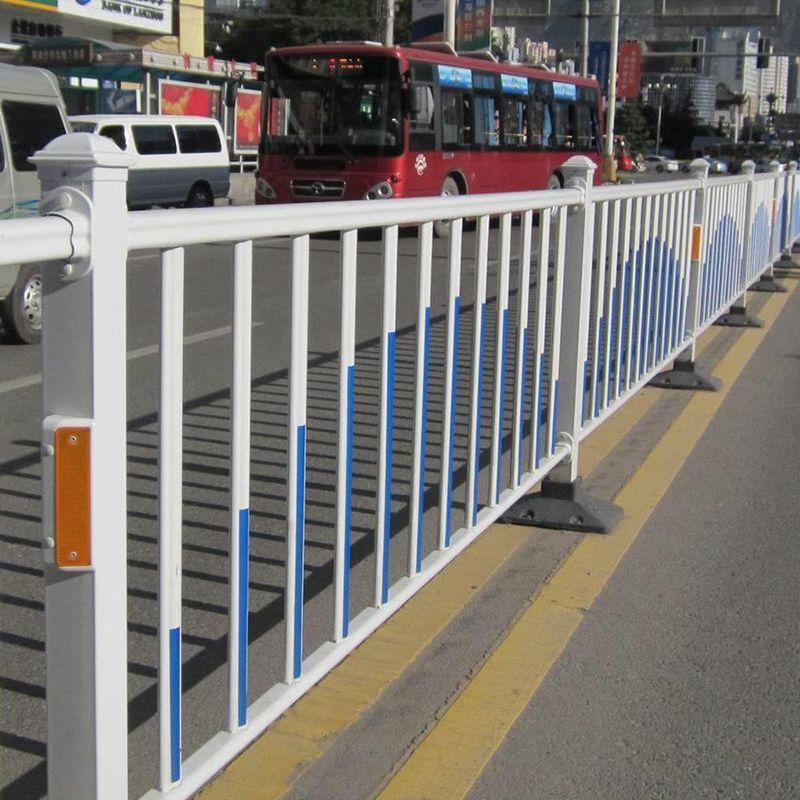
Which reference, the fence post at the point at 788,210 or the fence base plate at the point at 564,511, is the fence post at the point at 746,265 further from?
the fence base plate at the point at 564,511

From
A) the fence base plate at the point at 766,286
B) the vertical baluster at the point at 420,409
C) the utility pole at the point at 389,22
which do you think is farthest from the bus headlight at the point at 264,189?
the vertical baluster at the point at 420,409

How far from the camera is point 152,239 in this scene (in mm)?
2238

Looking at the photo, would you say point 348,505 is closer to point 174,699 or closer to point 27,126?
point 174,699

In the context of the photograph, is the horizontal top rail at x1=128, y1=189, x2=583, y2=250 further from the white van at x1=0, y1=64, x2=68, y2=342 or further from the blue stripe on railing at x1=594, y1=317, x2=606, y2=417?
the white van at x1=0, y1=64, x2=68, y2=342

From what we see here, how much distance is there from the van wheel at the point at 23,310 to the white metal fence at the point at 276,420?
305 cm

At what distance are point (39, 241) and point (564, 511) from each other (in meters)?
3.58

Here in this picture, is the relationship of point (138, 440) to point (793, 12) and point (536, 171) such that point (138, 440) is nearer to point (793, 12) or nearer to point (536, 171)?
point (536, 171)

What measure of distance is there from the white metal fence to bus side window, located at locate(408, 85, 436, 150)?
45.8 feet

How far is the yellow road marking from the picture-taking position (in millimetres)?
3158

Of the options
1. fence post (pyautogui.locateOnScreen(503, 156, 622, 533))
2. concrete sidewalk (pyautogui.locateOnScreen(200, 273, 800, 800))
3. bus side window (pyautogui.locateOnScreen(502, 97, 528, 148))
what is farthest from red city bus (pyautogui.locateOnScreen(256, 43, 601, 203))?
concrete sidewalk (pyautogui.locateOnScreen(200, 273, 800, 800))

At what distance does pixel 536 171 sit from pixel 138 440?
19.9m

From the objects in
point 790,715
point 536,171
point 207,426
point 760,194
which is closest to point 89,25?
point 536,171

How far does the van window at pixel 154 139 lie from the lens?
891 inches

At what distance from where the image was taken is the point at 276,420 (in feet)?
21.5
